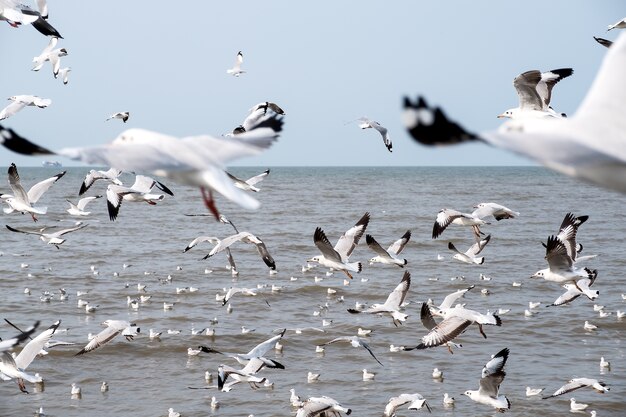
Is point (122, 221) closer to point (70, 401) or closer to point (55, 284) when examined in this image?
point (55, 284)

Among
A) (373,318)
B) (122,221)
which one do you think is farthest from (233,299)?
(122,221)

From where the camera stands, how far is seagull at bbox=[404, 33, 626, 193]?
144 inches

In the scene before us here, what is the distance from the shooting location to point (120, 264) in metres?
21.6

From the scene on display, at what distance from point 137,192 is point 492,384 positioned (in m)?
4.54

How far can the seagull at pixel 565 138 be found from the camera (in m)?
3.66

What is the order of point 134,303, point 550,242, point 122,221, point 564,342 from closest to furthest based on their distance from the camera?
point 550,242, point 564,342, point 134,303, point 122,221

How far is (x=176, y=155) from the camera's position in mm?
4730

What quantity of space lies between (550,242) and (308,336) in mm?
4762

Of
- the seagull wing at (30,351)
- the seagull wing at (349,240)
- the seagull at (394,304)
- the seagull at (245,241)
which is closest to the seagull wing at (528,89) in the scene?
the seagull at (394,304)

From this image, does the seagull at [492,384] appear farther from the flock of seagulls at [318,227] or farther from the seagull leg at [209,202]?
the seagull leg at [209,202]

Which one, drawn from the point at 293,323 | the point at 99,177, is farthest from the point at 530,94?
the point at 293,323

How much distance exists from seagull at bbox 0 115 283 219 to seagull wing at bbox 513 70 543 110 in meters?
4.62

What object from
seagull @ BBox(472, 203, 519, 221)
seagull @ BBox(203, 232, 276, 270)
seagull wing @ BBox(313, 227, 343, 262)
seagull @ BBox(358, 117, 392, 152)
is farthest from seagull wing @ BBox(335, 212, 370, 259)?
seagull @ BBox(358, 117, 392, 152)

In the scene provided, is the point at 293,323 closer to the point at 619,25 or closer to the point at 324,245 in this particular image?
the point at 324,245
